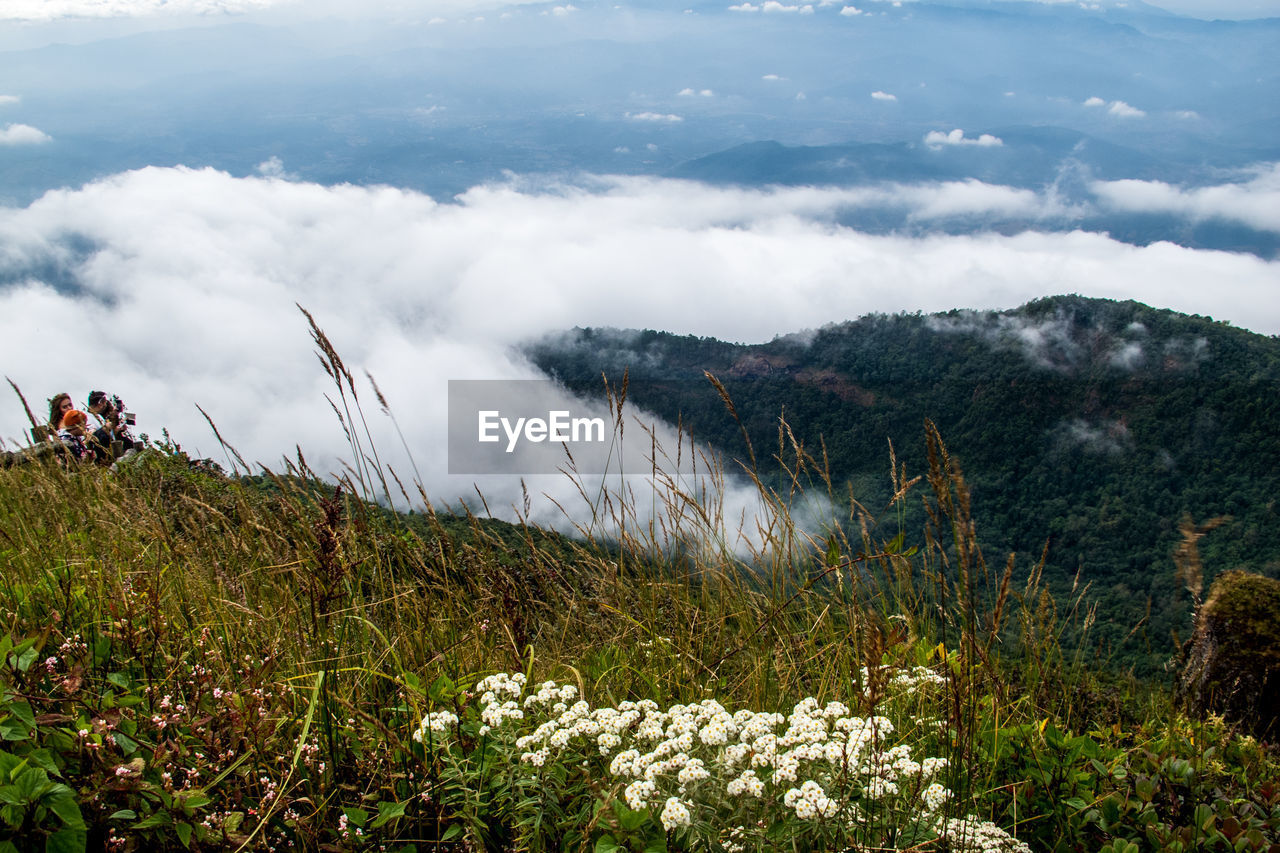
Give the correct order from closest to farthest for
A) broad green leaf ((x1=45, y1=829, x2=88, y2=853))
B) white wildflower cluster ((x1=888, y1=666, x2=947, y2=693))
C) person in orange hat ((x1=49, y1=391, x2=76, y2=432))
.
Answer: broad green leaf ((x1=45, y1=829, x2=88, y2=853)) < white wildflower cluster ((x1=888, y1=666, x2=947, y2=693)) < person in orange hat ((x1=49, y1=391, x2=76, y2=432))

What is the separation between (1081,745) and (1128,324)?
221ft

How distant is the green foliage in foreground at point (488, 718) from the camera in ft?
4.16

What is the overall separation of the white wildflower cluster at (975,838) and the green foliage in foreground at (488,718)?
0.9 inches

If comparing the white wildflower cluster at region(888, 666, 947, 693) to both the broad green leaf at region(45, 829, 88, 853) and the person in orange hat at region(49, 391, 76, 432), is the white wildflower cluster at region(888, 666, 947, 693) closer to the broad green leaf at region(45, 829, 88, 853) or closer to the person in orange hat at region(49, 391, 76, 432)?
the broad green leaf at region(45, 829, 88, 853)

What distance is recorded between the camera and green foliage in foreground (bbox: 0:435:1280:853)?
4.16 ft

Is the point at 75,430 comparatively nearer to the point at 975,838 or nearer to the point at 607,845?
the point at 607,845

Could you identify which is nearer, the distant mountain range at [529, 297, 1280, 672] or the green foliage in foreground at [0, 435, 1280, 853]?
the green foliage in foreground at [0, 435, 1280, 853]

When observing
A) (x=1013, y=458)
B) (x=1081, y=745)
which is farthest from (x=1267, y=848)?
(x=1013, y=458)

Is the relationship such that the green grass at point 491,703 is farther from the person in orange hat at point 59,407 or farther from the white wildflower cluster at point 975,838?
the person in orange hat at point 59,407

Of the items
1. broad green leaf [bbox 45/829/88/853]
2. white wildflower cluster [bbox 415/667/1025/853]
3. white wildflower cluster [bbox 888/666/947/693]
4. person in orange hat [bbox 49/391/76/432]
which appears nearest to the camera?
broad green leaf [bbox 45/829/88/853]

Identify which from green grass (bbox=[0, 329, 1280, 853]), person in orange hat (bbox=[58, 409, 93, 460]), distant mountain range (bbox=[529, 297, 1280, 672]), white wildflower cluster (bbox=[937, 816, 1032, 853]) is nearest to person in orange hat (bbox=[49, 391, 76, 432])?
person in orange hat (bbox=[58, 409, 93, 460])

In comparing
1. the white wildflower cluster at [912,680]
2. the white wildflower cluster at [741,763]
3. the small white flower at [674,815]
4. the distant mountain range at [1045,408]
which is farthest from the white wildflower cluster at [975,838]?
the distant mountain range at [1045,408]

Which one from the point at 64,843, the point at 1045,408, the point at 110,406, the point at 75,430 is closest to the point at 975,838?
the point at 64,843

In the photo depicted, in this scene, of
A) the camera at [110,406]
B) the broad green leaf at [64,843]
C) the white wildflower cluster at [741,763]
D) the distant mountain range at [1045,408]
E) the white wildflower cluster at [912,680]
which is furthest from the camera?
the distant mountain range at [1045,408]
